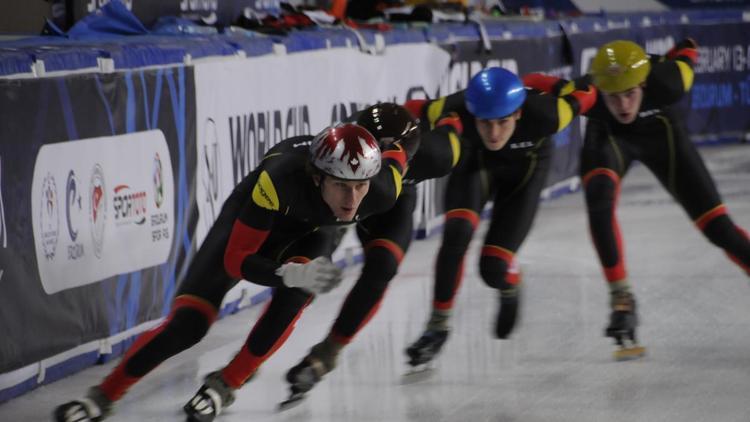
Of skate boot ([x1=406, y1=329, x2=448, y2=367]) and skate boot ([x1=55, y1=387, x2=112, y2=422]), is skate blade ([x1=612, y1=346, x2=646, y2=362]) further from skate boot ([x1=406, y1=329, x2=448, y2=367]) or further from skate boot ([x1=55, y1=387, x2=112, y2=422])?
skate boot ([x1=55, y1=387, x2=112, y2=422])

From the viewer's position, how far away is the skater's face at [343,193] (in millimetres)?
3799

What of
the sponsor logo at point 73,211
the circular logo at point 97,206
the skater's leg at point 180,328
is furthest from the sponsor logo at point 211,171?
the skater's leg at point 180,328

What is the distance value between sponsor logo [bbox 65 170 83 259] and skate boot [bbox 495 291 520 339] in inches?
71.6

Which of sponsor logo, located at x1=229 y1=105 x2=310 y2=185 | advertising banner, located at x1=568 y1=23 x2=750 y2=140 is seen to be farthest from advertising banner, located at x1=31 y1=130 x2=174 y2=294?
advertising banner, located at x1=568 y1=23 x2=750 y2=140

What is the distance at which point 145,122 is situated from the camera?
5547mm

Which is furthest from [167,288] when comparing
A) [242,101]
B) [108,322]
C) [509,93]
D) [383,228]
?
[509,93]

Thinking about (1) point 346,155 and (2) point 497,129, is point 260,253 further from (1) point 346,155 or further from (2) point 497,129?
(2) point 497,129

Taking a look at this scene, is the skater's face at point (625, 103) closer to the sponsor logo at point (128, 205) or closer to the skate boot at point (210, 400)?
the sponsor logo at point (128, 205)

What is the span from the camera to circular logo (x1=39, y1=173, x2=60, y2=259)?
4.79 metres

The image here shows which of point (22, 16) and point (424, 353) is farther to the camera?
point (22, 16)

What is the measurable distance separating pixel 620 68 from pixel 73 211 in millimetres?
2377

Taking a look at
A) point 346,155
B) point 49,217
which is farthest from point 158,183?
point 346,155

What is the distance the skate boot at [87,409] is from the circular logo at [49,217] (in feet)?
3.37

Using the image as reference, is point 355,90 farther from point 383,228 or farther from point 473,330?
point 383,228
